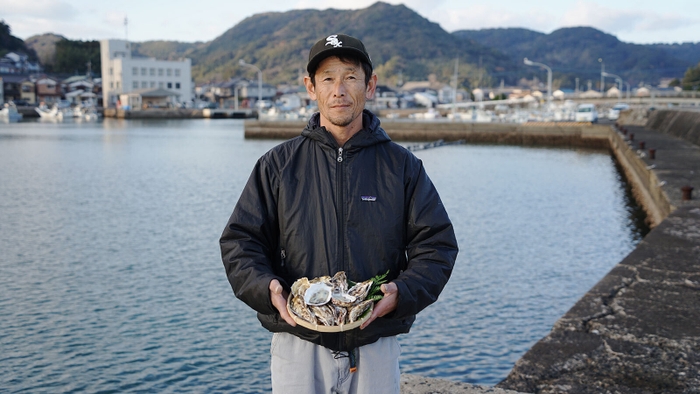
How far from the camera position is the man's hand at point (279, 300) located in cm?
214

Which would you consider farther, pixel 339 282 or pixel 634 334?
pixel 634 334

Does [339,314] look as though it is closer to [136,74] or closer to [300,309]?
[300,309]

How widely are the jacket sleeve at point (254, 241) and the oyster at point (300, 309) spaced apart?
83 mm

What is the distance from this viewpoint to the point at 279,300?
216 cm

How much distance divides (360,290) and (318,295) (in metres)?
0.13

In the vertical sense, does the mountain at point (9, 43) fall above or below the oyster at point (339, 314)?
Answer: above

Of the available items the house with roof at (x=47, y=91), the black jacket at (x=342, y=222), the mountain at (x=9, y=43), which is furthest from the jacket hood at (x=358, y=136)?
the mountain at (x=9, y=43)

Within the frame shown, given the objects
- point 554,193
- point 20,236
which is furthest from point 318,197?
point 554,193

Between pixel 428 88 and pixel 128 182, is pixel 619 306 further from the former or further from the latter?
pixel 428 88

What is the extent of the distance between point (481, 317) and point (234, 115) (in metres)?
83.6

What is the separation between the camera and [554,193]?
20.0 meters

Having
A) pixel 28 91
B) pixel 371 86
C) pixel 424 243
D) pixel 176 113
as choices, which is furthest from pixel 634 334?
pixel 28 91

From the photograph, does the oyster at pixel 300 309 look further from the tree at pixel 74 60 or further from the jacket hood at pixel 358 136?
the tree at pixel 74 60

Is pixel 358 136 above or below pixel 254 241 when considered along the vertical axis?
above
